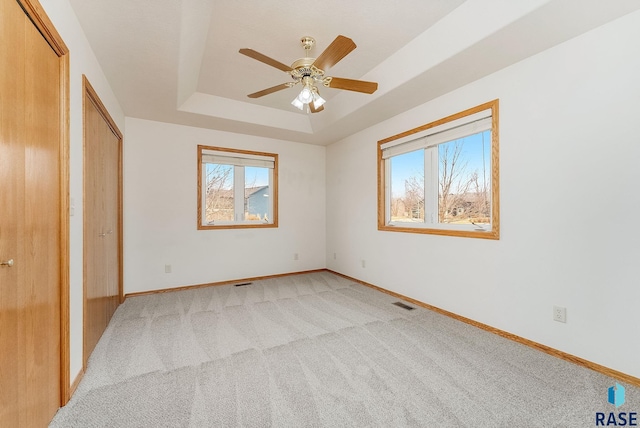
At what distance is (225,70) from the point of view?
3008mm

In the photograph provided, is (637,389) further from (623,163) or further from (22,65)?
(22,65)

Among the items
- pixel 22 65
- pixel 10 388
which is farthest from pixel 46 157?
pixel 10 388

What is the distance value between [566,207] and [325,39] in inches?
97.7

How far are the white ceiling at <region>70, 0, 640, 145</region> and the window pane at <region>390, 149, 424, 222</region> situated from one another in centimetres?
65

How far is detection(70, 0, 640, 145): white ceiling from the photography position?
1.86m

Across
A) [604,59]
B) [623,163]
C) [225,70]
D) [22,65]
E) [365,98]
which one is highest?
[225,70]

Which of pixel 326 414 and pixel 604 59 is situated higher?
pixel 604 59

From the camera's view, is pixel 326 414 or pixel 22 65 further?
pixel 326 414

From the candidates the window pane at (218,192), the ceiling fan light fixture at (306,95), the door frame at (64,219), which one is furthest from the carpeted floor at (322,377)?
the ceiling fan light fixture at (306,95)

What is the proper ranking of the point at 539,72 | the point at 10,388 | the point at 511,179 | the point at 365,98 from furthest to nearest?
the point at 365,98 → the point at 511,179 → the point at 539,72 → the point at 10,388

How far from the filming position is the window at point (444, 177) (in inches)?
105

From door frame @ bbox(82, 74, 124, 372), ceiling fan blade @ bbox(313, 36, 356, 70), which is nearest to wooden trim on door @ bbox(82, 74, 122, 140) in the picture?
door frame @ bbox(82, 74, 124, 372)

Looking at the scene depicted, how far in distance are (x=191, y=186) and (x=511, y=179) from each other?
4.03 meters

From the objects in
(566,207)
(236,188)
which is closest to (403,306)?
(566,207)
